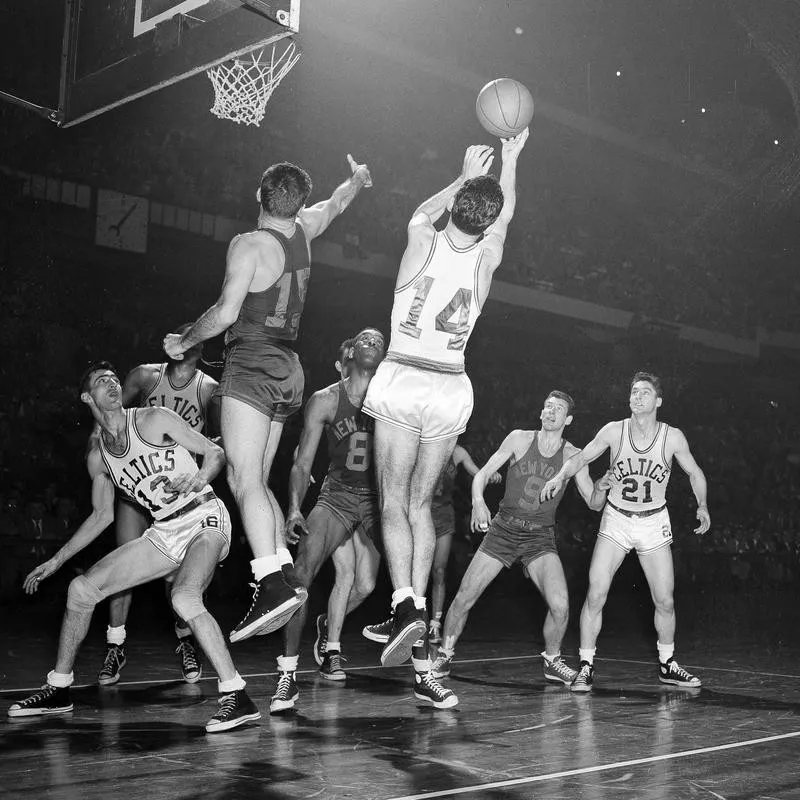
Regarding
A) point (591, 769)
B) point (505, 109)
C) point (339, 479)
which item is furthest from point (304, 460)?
point (591, 769)

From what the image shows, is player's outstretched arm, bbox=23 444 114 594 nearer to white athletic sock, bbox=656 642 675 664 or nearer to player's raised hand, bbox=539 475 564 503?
player's raised hand, bbox=539 475 564 503

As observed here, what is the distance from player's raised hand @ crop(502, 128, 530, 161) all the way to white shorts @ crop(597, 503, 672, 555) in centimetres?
280

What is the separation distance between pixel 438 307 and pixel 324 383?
472 inches

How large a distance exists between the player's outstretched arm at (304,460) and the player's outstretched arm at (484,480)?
3.51ft

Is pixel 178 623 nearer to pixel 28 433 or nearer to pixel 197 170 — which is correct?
pixel 28 433

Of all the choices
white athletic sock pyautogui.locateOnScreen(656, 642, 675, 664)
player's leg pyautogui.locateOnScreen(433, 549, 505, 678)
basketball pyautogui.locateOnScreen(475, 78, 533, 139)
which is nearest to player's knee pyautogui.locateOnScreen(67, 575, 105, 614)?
player's leg pyautogui.locateOnScreen(433, 549, 505, 678)

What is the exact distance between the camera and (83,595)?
5.19 metres

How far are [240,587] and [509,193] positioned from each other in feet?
24.8

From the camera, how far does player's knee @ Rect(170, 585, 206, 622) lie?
16.2 ft

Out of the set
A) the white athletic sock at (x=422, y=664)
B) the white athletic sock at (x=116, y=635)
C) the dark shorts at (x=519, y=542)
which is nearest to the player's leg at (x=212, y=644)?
the white athletic sock at (x=422, y=664)

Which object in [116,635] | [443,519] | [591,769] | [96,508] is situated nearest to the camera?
[591,769]

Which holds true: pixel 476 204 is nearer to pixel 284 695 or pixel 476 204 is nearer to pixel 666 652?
pixel 284 695

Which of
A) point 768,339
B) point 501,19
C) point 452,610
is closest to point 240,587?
point 452,610

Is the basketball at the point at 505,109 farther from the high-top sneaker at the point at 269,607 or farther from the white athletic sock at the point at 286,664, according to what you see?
the white athletic sock at the point at 286,664
